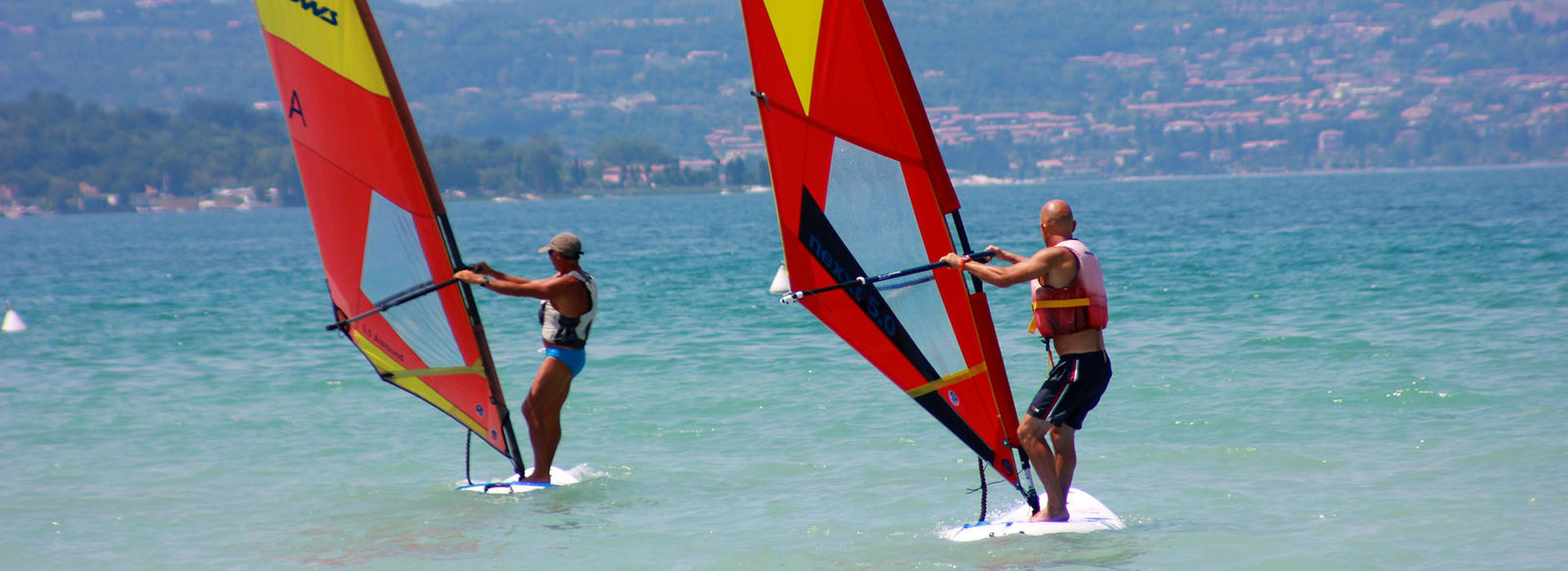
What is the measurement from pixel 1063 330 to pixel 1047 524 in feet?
3.43

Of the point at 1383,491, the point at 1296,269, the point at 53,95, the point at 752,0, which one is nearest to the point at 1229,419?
the point at 1383,491

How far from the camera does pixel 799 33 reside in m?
5.70

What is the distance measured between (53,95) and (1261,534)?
576ft

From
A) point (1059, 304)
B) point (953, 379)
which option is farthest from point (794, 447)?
point (1059, 304)

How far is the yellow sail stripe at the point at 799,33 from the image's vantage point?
5645mm

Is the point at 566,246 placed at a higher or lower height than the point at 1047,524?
higher

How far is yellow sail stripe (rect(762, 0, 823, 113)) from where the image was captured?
564 cm

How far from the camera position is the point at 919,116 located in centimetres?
587

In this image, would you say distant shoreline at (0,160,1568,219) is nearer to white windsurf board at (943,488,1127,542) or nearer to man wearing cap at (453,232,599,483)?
man wearing cap at (453,232,599,483)

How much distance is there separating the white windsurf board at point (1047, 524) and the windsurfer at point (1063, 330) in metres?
0.28

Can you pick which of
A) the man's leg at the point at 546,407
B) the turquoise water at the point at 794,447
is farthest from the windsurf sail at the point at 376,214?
the turquoise water at the point at 794,447

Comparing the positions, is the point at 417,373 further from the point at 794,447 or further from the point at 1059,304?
the point at 1059,304

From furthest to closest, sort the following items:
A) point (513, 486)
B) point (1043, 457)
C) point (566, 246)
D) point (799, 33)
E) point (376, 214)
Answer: point (513, 486) < point (376, 214) < point (566, 246) < point (1043, 457) < point (799, 33)

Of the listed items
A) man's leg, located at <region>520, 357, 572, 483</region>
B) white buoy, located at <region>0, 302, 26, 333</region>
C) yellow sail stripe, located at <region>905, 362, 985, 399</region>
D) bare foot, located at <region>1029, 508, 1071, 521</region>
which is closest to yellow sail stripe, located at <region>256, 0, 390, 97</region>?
man's leg, located at <region>520, 357, 572, 483</region>
